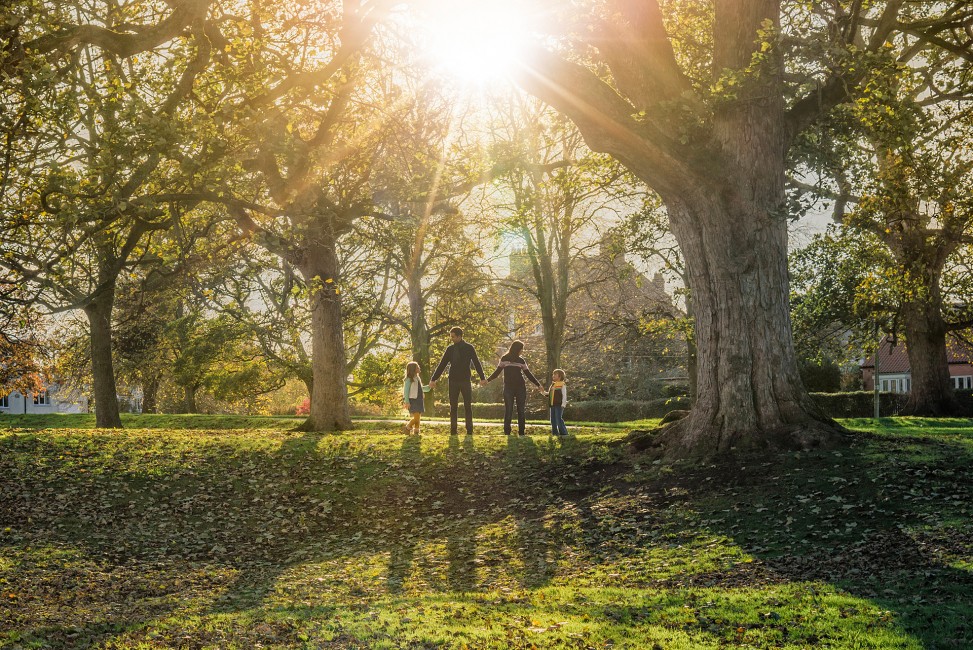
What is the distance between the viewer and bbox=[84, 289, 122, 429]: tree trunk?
23.4 metres

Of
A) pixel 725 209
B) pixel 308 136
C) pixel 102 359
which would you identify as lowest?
pixel 102 359

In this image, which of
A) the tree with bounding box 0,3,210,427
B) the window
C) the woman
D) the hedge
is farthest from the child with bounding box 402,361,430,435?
the window

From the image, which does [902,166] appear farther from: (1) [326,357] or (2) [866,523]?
(1) [326,357]

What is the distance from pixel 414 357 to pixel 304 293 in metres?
16.3

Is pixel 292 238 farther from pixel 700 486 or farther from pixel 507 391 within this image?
pixel 700 486

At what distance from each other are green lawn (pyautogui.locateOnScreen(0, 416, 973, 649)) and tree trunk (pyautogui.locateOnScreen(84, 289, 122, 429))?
6786 millimetres

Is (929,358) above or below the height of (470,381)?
above

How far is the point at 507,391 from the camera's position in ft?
59.0

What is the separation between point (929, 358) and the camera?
2659 centimetres

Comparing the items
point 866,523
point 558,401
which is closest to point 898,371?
point 558,401

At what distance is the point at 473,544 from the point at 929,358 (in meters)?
21.2

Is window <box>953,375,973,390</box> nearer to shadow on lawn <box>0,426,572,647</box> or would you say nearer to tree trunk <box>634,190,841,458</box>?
tree trunk <box>634,190,841,458</box>

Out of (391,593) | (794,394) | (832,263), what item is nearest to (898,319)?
(832,263)

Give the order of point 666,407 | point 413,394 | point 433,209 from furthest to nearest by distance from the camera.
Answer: point 666,407 < point 433,209 < point 413,394
